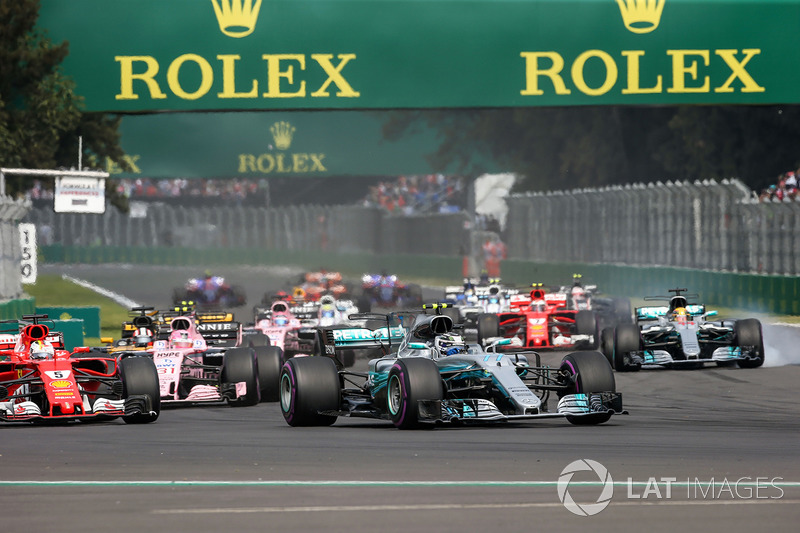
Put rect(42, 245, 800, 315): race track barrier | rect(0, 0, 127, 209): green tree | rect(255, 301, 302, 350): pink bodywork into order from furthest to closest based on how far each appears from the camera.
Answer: rect(42, 245, 800, 315): race track barrier
rect(0, 0, 127, 209): green tree
rect(255, 301, 302, 350): pink bodywork

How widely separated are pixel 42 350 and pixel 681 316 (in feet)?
29.8

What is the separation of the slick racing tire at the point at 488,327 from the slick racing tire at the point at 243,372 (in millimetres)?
A: 6929

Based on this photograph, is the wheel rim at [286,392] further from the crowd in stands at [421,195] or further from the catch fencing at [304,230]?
the crowd in stands at [421,195]

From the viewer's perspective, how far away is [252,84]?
28953mm

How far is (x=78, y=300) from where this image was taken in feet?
155

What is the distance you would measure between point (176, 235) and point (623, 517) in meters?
50.9

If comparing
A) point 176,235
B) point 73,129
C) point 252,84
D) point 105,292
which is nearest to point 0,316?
point 252,84

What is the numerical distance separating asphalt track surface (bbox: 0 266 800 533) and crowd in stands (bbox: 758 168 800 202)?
612 inches

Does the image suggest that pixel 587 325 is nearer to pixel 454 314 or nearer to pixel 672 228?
pixel 454 314

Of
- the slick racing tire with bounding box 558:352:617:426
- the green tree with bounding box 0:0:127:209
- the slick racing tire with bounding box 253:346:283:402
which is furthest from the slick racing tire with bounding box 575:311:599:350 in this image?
the green tree with bounding box 0:0:127:209

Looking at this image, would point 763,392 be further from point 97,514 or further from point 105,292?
point 105,292

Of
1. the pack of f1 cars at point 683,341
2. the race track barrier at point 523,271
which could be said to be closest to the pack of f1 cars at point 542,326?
the pack of f1 cars at point 683,341

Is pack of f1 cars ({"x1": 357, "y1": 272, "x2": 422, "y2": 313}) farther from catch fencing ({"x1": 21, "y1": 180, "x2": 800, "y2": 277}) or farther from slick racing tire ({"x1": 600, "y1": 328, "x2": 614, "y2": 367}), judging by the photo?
slick racing tire ({"x1": 600, "y1": 328, "x2": 614, "y2": 367})

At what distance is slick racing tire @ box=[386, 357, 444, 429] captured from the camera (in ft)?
41.8
